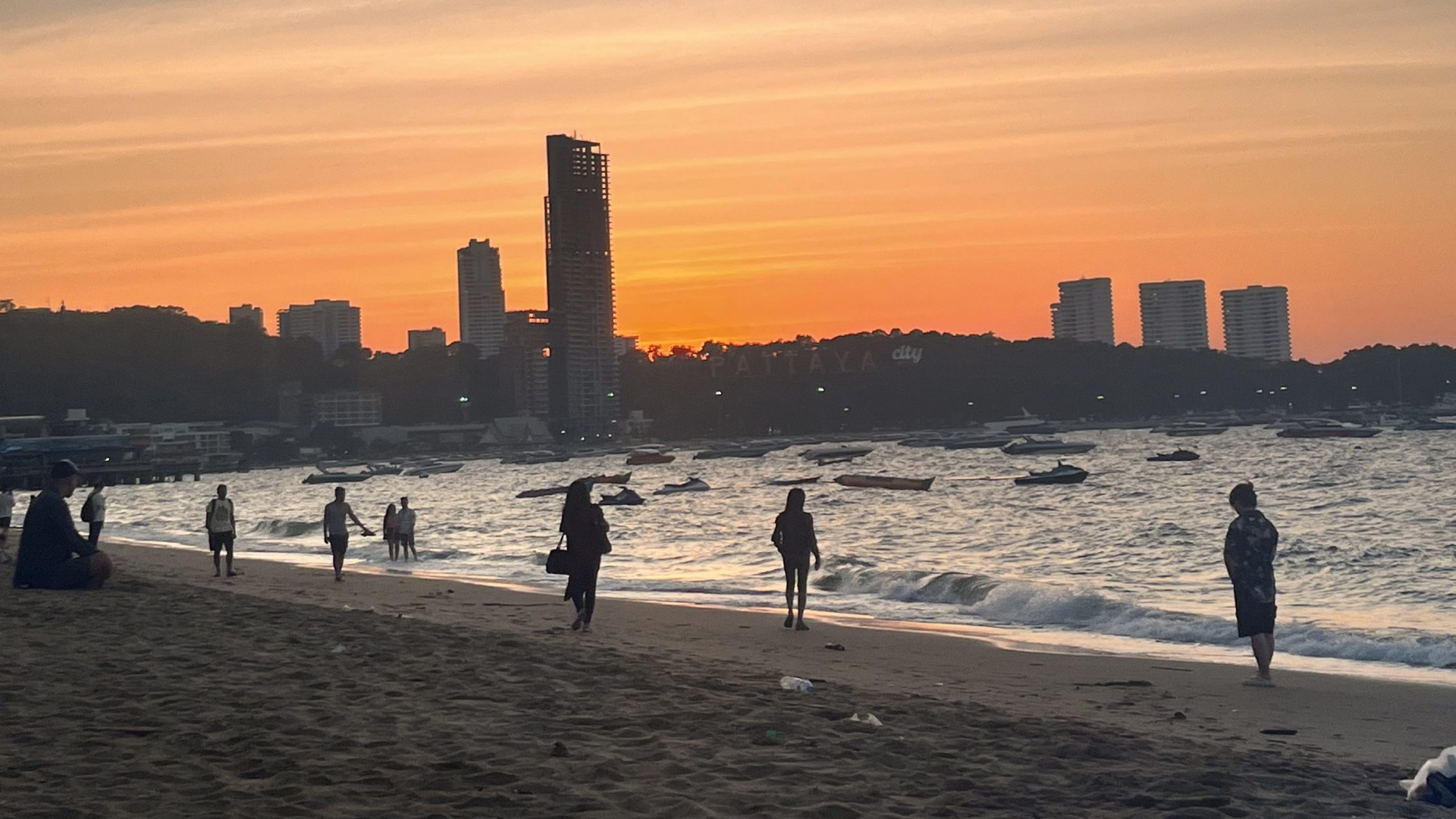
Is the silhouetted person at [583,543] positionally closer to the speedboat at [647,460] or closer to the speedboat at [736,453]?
the speedboat at [647,460]

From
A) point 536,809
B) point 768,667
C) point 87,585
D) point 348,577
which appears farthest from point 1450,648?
point 348,577

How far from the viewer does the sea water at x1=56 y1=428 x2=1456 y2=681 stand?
1989 centimetres

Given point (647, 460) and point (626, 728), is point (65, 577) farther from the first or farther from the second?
point (647, 460)

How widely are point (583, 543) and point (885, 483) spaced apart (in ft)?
215

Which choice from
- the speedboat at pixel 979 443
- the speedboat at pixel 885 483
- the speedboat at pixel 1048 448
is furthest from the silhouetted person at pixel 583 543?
the speedboat at pixel 979 443

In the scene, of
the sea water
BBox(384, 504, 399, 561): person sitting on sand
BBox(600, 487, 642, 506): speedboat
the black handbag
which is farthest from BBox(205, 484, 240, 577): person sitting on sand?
BBox(600, 487, 642, 506): speedboat

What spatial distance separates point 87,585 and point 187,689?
8.08 meters

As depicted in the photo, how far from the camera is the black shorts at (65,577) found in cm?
1641

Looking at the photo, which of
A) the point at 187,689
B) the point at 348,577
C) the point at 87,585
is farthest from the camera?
the point at 348,577

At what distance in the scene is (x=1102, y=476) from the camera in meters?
90.1

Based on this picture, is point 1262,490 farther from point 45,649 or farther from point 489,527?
point 45,649

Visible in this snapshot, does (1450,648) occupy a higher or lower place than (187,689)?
lower

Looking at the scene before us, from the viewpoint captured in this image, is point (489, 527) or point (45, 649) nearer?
point (45, 649)

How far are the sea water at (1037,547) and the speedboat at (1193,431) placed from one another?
74922 millimetres
